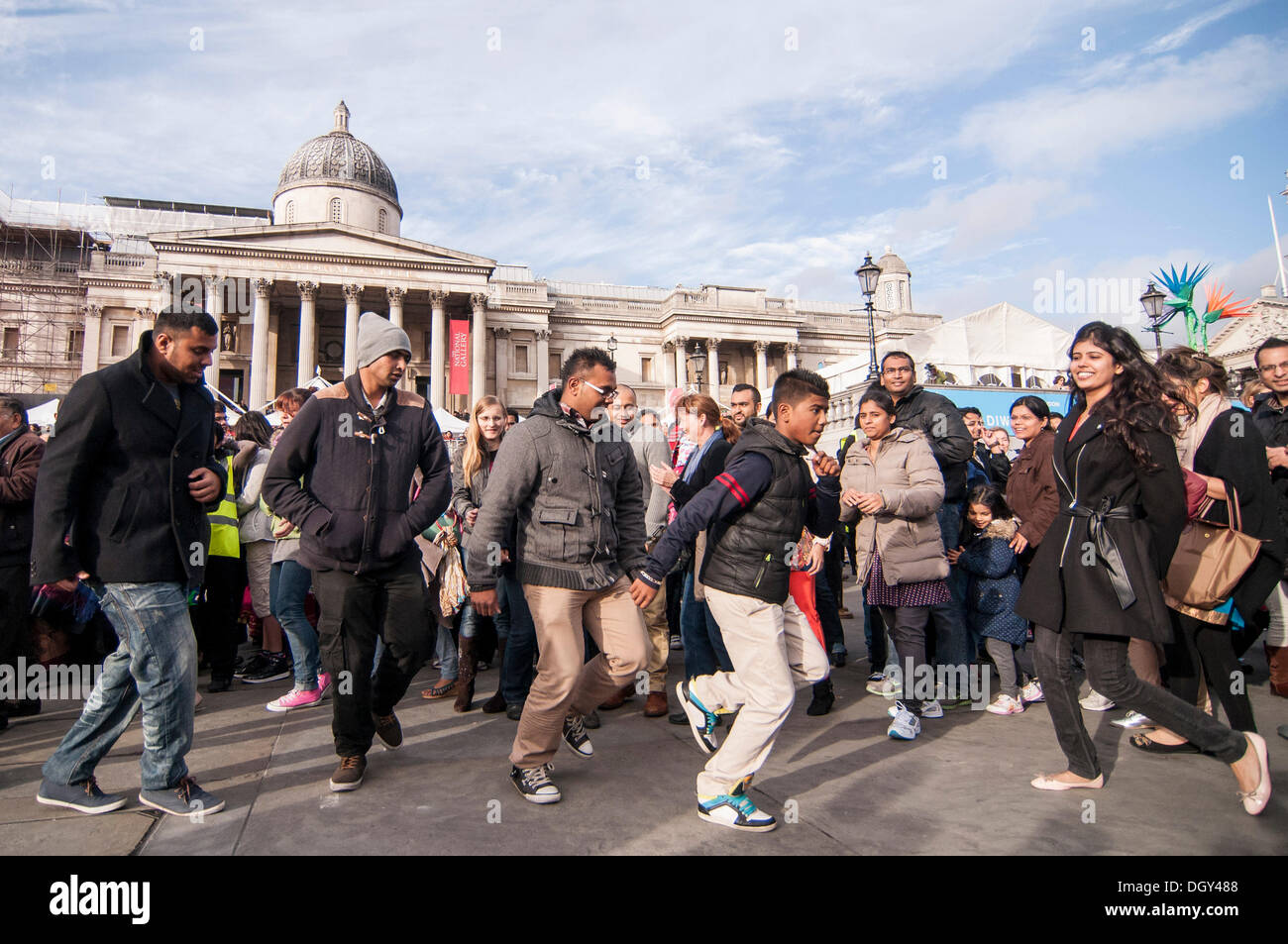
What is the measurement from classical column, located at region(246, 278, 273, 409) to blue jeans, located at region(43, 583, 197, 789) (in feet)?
114

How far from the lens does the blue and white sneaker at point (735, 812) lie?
10.3 feet

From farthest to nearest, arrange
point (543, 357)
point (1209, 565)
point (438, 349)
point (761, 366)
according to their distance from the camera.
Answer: point (761, 366), point (543, 357), point (438, 349), point (1209, 565)

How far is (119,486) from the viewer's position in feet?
11.0

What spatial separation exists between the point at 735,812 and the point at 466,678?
2.74 metres

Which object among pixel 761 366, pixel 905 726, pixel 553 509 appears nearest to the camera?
pixel 553 509

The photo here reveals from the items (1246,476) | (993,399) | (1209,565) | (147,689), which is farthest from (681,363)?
(147,689)

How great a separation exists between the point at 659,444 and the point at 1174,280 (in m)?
24.8

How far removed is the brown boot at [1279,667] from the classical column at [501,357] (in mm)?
40014

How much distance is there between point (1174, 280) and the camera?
2350 cm

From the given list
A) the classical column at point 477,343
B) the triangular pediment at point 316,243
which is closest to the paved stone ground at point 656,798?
the classical column at point 477,343

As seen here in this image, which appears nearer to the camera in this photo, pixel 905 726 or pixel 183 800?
pixel 183 800

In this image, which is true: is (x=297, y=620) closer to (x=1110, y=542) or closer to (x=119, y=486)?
(x=119, y=486)

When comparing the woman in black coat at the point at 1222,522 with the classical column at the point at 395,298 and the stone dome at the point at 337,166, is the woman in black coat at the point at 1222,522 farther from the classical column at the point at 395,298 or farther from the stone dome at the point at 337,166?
the stone dome at the point at 337,166
